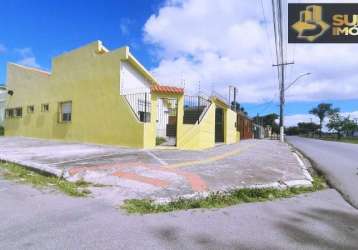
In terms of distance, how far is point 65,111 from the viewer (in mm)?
19844

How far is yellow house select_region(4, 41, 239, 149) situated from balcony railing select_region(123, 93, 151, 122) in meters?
0.05

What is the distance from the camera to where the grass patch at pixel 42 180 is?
6.59 metres

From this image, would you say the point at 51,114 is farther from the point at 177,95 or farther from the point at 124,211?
the point at 124,211

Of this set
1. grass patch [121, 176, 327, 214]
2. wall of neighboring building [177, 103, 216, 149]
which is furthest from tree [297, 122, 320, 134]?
grass patch [121, 176, 327, 214]

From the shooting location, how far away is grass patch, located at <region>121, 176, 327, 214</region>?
541cm

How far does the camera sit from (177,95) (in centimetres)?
1520

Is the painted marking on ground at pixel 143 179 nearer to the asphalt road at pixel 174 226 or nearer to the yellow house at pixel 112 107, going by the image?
the asphalt road at pixel 174 226

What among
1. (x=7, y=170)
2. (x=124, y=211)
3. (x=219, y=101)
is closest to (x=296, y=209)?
(x=124, y=211)

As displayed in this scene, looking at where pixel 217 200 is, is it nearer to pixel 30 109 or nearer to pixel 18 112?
pixel 30 109

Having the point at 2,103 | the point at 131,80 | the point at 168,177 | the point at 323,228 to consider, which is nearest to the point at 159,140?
the point at 131,80

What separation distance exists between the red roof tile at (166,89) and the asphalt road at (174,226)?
31.2 ft

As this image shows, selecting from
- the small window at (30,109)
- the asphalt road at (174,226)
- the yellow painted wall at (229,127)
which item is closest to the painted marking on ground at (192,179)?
the asphalt road at (174,226)

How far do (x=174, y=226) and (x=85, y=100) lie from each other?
14.9m

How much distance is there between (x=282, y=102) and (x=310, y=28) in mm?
19709
